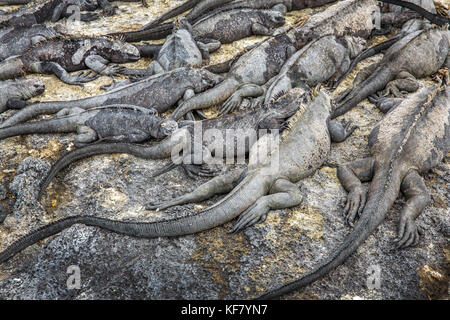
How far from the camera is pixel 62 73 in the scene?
686cm

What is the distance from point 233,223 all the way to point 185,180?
3.03ft

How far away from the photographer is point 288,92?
5.55m

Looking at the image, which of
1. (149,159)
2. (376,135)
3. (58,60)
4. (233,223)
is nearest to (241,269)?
(233,223)

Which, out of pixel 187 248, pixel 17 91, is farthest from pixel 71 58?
pixel 187 248

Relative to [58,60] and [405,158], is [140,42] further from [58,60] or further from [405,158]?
[405,158]

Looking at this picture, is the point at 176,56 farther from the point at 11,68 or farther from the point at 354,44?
the point at 354,44

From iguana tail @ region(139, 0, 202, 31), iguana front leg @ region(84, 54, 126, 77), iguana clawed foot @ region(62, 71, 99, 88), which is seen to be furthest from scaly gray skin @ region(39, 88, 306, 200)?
iguana tail @ region(139, 0, 202, 31)

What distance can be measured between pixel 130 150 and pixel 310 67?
293 centimetres

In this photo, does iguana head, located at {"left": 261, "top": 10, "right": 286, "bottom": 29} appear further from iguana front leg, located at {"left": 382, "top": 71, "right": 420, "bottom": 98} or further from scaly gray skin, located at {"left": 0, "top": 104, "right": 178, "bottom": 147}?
scaly gray skin, located at {"left": 0, "top": 104, "right": 178, "bottom": 147}

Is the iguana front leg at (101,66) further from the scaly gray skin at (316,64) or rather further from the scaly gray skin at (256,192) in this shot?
the scaly gray skin at (256,192)

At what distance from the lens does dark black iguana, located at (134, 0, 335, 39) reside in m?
7.66

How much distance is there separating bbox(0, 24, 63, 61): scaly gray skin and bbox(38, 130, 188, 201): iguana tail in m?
3.18

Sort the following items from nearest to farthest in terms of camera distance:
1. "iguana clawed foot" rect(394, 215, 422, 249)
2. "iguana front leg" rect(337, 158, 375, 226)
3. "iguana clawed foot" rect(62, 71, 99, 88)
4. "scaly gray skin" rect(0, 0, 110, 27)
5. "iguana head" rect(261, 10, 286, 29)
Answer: "iguana clawed foot" rect(394, 215, 422, 249), "iguana front leg" rect(337, 158, 375, 226), "iguana clawed foot" rect(62, 71, 99, 88), "iguana head" rect(261, 10, 286, 29), "scaly gray skin" rect(0, 0, 110, 27)

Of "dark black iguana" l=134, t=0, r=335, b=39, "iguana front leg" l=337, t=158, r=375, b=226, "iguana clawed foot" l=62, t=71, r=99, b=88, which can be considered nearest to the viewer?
"iguana front leg" l=337, t=158, r=375, b=226
